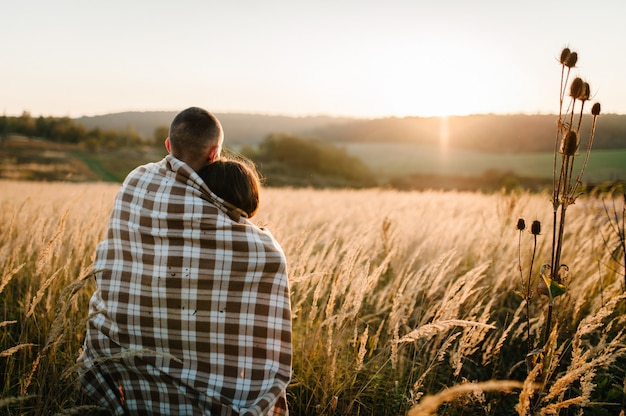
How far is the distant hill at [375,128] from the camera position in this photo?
36.2 meters

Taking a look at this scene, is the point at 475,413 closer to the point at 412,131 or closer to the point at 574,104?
the point at 574,104

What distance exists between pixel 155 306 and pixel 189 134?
0.80 metres

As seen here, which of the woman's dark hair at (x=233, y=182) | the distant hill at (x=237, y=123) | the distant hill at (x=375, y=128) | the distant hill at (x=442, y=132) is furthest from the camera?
the distant hill at (x=237, y=123)

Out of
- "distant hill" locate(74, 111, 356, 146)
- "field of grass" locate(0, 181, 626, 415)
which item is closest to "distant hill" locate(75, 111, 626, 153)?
"distant hill" locate(74, 111, 356, 146)

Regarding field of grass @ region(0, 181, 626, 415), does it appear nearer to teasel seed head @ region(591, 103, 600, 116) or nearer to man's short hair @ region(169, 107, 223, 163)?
teasel seed head @ region(591, 103, 600, 116)

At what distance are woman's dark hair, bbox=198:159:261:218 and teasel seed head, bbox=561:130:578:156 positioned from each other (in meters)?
1.32

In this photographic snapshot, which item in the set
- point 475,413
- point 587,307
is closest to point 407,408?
point 475,413

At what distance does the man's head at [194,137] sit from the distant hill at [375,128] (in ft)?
63.7

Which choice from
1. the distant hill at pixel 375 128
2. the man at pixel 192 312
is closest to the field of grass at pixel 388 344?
the man at pixel 192 312

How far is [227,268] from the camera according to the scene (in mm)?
2031

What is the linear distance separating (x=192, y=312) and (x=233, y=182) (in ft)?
A: 1.96

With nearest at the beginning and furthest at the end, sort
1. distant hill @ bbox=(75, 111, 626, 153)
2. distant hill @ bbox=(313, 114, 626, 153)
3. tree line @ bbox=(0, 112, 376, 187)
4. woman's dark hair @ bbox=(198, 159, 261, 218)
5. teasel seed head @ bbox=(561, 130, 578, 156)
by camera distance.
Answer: teasel seed head @ bbox=(561, 130, 578, 156)
woman's dark hair @ bbox=(198, 159, 261, 218)
distant hill @ bbox=(313, 114, 626, 153)
distant hill @ bbox=(75, 111, 626, 153)
tree line @ bbox=(0, 112, 376, 187)

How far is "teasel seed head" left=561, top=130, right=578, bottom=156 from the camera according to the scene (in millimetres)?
1795

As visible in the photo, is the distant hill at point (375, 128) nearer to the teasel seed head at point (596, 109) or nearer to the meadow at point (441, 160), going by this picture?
the meadow at point (441, 160)
